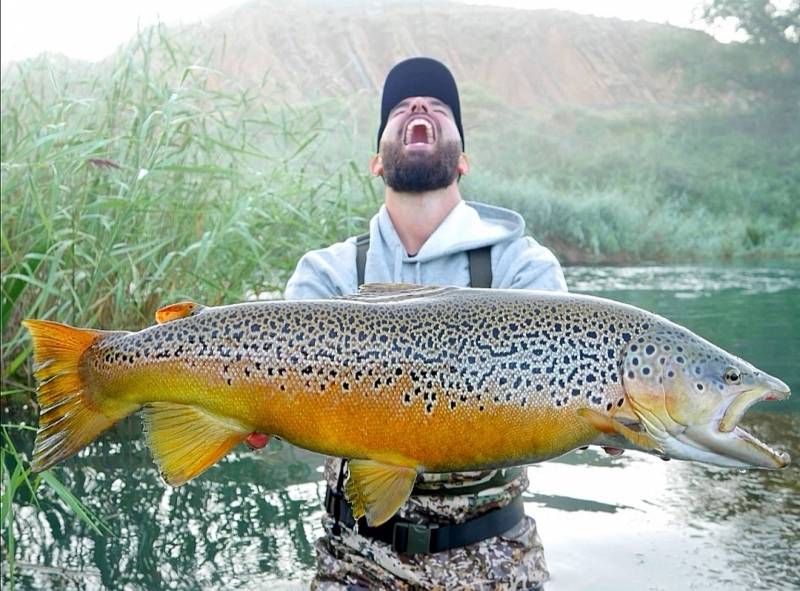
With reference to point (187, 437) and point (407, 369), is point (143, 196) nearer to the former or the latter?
point (187, 437)

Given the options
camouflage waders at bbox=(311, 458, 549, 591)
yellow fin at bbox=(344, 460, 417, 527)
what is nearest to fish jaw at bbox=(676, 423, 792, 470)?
yellow fin at bbox=(344, 460, 417, 527)

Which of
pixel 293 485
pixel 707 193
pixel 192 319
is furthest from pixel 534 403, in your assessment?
pixel 707 193

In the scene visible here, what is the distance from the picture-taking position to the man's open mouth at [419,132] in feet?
10.4

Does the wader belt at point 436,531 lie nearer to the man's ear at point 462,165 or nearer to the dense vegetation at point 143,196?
the dense vegetation at point 143,196

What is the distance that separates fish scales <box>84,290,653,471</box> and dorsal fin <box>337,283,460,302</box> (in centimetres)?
4

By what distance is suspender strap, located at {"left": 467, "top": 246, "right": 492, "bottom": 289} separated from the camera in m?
3.02

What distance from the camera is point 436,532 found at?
2.80m

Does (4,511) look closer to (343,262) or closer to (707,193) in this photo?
(343,262)

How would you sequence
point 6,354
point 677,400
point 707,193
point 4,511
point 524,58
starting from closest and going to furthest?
point 677,400, point 4,511, point 6,354, point 707,193, point 524,58

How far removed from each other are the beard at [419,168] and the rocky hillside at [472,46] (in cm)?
5868

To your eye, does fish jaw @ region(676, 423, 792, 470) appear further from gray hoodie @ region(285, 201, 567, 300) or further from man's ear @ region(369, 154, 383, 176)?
man's ear @ region(369, 154, 383, 176)

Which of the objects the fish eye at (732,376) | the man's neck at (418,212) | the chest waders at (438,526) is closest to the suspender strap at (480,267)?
the man's neck at (418,212)

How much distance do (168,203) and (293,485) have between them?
1.87m

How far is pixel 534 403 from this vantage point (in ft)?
6.70
